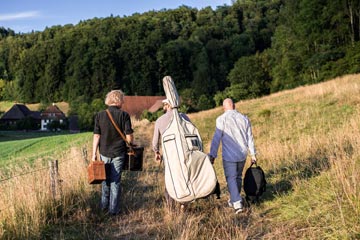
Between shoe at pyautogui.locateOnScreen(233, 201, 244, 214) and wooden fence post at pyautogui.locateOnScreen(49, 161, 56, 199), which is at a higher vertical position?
wooden fence post at pyautogui.locateOnScreen(49, 161, 56, 199)

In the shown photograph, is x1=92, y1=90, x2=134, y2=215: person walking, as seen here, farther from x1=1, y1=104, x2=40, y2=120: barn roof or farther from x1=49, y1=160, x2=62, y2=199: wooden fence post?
x1=1, y1=104, x2=40, y2=120: barn roof

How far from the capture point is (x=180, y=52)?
5305 inches

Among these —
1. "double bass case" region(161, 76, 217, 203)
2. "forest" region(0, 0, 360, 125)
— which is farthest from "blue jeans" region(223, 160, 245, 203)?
"forest" region(0, 0, 360, 125)

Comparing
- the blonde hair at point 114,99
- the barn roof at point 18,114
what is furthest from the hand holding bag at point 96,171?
the barn roof at point 18,114

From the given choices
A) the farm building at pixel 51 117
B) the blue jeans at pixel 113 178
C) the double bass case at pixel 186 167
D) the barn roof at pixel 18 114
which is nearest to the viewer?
the double bass case at pixel 186 167

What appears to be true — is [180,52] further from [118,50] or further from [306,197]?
[306,197]

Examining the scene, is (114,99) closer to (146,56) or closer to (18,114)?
(18,114)

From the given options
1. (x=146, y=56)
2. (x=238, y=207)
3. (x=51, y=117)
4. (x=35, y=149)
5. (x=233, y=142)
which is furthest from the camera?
(x=146, y=56)

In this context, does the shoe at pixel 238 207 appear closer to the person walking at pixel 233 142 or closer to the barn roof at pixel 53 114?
the person walking at pixel 233 142

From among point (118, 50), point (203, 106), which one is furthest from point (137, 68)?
point (203, 106)

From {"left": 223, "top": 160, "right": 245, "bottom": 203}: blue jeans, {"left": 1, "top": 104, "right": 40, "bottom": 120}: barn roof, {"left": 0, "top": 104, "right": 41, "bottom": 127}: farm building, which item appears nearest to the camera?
{"left": 223, "top": 160, "right": 245, "bottom": 203}: blue jeans

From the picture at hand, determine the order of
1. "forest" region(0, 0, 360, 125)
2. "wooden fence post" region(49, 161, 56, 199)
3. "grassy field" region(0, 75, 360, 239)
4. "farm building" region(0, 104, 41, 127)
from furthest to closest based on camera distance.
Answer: "forest" region(0, 0, 360, 125) → "farm building" region(0, 104, 41, 127) → "wooden fence post" region(49, 161, 56, 199) → "grassy field" region(0, 75, 360, 239)

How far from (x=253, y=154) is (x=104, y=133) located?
2478 millimetres

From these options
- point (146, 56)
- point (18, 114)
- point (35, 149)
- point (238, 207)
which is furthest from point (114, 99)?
point (146, 56)
